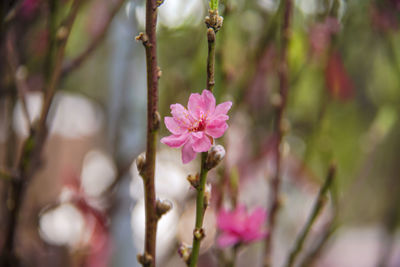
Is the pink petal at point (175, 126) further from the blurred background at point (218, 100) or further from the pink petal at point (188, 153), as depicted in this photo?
the blurred background at point (218, 100)

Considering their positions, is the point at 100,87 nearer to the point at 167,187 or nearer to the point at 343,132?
the point at 167,187

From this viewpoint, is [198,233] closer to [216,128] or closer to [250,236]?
[216,128]

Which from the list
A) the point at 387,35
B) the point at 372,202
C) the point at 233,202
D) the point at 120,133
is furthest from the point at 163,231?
the point at 372,202

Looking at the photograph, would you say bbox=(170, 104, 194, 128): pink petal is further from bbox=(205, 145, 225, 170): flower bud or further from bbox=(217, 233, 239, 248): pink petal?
bbox=(217, 233, 239, 248): pink petal

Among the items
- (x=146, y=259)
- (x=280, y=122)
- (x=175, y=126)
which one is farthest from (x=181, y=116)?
(x=280, y=122)

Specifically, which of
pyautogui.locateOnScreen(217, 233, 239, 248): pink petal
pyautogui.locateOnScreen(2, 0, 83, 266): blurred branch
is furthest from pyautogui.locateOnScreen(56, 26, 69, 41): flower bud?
pyautogui.locateOnScreen(217, 233, 239, 248): pink petal

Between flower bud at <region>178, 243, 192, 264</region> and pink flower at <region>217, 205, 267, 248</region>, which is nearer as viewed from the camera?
flower bud at <region>178, 243, 192, 264</region>

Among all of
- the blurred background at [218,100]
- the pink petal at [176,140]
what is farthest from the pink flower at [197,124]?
the blurred background at [218,100]
